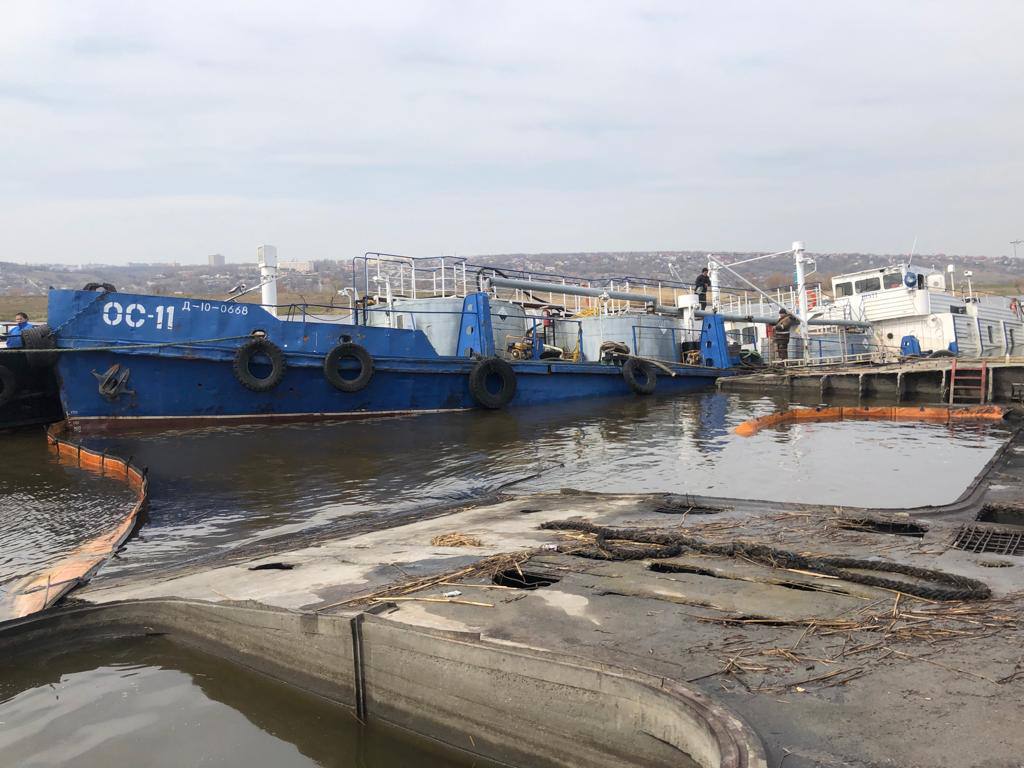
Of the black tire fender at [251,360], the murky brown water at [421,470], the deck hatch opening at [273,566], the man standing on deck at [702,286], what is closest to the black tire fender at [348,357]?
the black tire fender at [251,360]

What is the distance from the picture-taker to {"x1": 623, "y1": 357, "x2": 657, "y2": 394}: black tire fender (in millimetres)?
18188

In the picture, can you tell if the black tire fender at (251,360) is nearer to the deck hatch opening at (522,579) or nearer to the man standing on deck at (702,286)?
the deck hatch opening at (522,579)

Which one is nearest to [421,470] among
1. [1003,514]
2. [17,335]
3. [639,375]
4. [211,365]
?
[211,365]

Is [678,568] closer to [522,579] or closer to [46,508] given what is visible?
[522,579]

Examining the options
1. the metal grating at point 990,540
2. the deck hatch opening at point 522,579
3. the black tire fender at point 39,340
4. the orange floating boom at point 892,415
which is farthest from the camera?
the orange floating boom at point 892,415

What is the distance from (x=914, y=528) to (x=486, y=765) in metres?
3.35

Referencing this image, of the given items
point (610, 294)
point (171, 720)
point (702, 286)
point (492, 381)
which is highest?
point (702, 286)

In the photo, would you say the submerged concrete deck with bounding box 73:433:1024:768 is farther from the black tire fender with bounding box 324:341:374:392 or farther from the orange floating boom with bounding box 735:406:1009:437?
the black tire fender with bounding box 324:341:374:392

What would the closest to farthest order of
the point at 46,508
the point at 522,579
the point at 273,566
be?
1. the point at 522,579
2. the point at 273,566
3. the point at 46,508

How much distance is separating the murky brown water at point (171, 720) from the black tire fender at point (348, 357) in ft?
33.8

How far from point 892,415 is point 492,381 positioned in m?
7.73

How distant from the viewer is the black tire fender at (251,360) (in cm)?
1291

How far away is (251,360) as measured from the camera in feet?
43.2

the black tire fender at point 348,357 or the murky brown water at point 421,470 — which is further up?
the black tire fender at point 348,357
